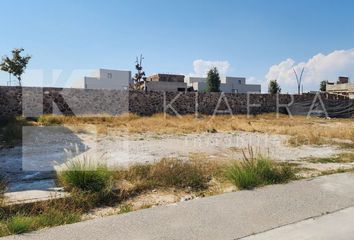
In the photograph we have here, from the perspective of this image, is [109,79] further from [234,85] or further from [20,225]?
[20,225]

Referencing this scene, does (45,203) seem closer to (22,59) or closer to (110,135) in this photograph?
(110,135)

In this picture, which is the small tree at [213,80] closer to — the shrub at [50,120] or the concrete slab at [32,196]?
the shrub at [50,120]

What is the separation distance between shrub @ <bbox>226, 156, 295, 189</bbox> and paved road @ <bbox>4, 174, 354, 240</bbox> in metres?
0.29

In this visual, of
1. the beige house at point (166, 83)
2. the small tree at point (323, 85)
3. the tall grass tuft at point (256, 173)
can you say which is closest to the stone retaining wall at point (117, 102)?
the tall grass tuft at point (256, 173)

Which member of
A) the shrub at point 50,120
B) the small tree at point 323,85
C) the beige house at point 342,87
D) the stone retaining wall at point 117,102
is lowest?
the shrub at point 50,120

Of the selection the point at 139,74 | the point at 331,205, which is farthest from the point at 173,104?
the point at 139,74

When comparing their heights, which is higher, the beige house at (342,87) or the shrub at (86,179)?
the beige house at (342,87)

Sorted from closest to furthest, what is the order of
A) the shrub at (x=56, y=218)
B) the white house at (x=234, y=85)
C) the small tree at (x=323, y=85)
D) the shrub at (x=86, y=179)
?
the shrub at (x=56, y=218)
the shrub at (x=86, y=179)
the small tree at (x=323, y=85)
the white house at (x=234, y=85)

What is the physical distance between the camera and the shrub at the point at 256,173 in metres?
5.76

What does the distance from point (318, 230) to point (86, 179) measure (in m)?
3.16

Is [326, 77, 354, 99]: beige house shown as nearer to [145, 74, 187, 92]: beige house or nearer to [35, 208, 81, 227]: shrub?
[145, 74, 187, 92]: beige house

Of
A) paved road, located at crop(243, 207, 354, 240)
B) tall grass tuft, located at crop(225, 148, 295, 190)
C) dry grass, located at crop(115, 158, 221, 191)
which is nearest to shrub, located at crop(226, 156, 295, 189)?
tall grass tuft, located at crop(225, 148, 295, 190)

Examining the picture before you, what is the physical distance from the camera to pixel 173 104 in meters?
24.3

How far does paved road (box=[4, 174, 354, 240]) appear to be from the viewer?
3721 mm
